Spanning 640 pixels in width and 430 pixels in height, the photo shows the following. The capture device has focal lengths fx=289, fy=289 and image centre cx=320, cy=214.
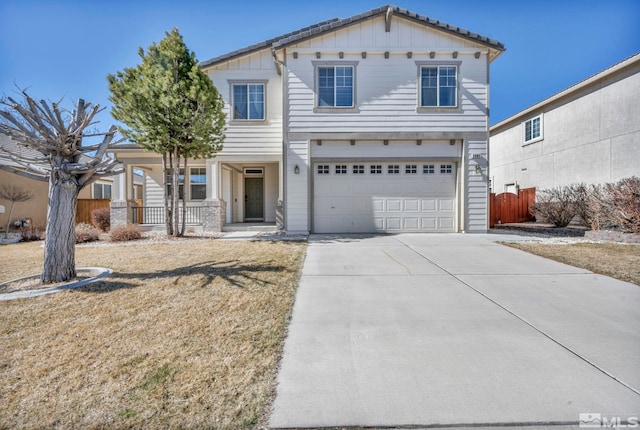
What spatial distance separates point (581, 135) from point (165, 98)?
1742cm

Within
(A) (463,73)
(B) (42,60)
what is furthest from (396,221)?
(B) (42,60)

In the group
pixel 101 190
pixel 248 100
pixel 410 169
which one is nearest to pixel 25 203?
pixel 101 190

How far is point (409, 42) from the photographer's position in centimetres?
1044

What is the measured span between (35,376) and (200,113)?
26.6ft

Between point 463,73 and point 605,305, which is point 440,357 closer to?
point 605,305

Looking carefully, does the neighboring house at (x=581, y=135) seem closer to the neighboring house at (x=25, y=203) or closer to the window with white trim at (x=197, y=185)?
the window with white trim at (x=197, y=185)

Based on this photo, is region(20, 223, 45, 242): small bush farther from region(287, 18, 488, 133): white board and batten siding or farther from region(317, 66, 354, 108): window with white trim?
region(317, 66, 354, 108): window with white trim

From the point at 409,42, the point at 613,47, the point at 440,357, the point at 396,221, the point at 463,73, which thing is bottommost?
the point at 440,357

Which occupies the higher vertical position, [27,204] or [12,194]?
[12,194]

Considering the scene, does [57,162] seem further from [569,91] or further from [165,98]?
[569,91]

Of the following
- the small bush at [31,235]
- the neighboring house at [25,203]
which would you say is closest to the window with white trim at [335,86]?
A: the small bush at [31,235]

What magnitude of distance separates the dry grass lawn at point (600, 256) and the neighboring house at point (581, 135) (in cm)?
631

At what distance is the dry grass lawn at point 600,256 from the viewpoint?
5.30m

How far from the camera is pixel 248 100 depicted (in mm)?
11734
